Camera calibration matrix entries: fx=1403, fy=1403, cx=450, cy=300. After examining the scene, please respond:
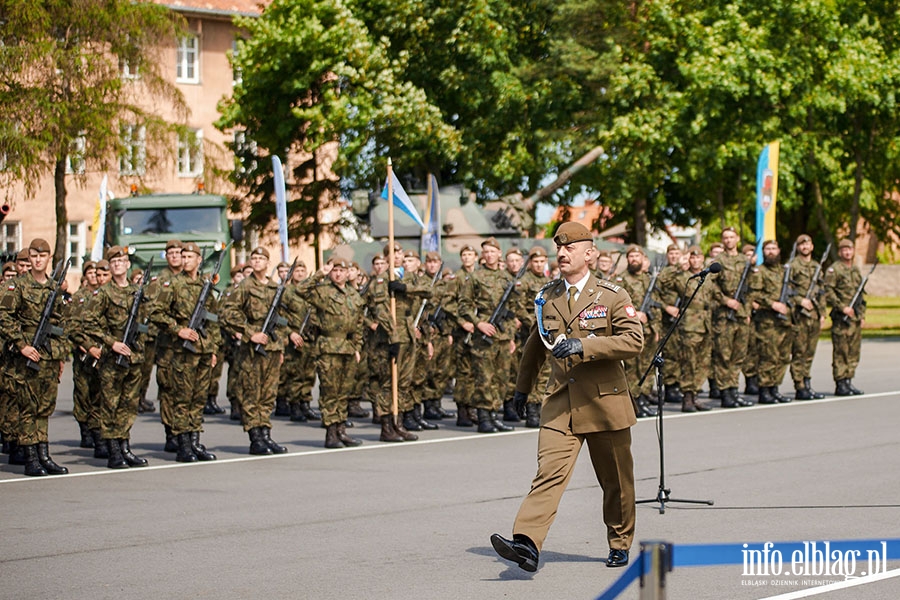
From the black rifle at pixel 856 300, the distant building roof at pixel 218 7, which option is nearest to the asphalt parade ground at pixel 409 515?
the black rifle at pixel 856 300

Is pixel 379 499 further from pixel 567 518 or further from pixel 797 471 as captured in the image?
pixel 797 471

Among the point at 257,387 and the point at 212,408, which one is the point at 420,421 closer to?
the point at 257,387

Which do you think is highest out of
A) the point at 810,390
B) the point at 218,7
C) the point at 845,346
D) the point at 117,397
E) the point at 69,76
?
the point at 218,7

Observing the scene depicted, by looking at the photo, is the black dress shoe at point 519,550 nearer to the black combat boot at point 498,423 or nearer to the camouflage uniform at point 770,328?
the black combat boot at point 498,423

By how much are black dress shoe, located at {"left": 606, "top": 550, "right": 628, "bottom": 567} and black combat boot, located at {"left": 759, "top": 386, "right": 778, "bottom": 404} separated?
32.1ft

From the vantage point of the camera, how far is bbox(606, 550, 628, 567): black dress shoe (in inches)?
295

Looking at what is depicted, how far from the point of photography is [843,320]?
681 inches

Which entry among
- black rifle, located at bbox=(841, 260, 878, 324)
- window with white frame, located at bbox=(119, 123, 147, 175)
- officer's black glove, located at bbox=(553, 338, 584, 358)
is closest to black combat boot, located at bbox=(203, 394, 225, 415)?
black rifle, located at bbox=(841, 260, 878, 324)

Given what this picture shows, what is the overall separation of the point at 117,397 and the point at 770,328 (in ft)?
27.2

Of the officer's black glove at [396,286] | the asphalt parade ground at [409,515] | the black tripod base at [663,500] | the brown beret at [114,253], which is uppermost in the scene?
the brown beret at [114,253]

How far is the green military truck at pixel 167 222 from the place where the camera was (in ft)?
83.3

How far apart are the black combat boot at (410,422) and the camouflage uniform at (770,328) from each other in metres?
4.56

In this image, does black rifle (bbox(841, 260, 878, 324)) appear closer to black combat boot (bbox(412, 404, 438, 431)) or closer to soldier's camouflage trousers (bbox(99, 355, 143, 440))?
black combat boot (bbox(412, 404, 438, 431))

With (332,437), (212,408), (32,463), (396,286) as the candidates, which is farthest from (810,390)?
(32,463)
